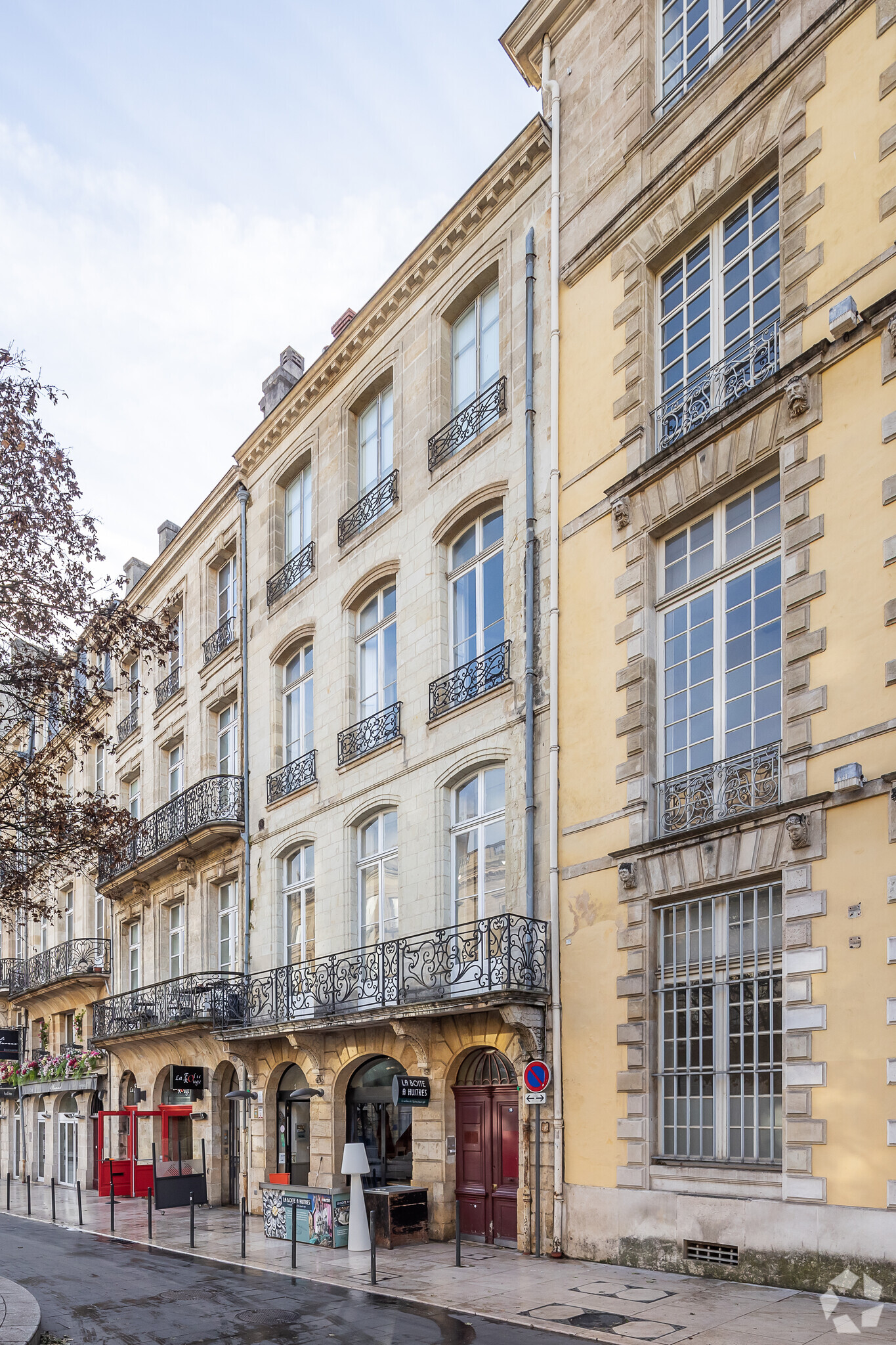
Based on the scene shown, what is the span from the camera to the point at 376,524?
20594mm

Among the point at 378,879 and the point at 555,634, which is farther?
the point at 378,879

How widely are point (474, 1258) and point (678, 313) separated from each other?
1170cm

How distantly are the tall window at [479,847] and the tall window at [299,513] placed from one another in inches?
311

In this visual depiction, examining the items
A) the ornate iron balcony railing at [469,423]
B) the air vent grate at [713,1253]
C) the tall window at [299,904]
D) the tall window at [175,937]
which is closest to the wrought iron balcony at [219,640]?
the tall window at [299,904]

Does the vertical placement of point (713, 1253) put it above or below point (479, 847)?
below

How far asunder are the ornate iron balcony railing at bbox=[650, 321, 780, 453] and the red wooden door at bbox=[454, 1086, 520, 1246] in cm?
869

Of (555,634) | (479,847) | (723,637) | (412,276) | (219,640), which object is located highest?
(412,276)

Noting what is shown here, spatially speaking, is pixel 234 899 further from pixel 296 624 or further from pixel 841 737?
pixel 841 737

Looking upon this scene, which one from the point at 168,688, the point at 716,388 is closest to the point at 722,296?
the point at 716,388

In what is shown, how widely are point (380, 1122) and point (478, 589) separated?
8.32 metres

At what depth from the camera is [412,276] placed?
1997 centimetres

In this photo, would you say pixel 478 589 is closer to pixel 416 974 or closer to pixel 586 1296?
pixel 416 974

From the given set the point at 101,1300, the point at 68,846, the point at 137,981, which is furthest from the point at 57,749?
the point at 137,981
